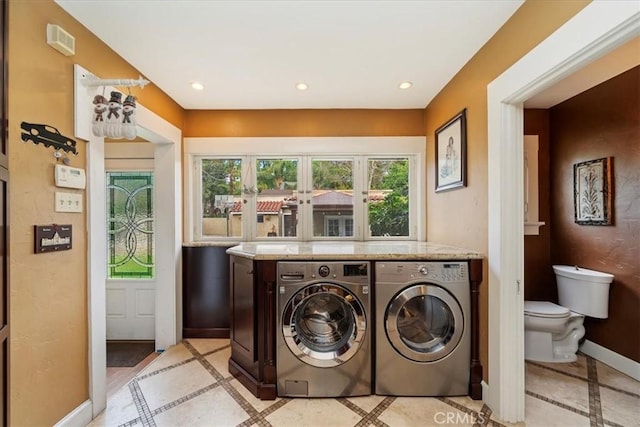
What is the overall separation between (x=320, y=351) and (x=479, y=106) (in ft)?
6.57

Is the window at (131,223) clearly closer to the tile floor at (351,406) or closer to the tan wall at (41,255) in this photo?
the tile floor at (351,406)

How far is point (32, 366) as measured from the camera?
1.38 meters

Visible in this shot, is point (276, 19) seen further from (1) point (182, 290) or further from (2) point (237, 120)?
(1) point (182, 290)

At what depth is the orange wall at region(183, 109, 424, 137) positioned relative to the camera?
3.02m

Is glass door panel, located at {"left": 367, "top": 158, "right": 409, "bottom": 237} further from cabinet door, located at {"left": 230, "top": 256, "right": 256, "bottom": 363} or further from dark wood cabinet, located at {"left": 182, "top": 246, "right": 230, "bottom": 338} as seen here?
dark wood cabinet, located at {"left": 182, "top": 246, "right": 230, "bottom": 338}

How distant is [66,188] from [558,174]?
400cm

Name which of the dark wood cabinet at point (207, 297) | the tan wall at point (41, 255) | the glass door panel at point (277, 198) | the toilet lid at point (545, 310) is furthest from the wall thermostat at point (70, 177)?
the toilet lid at point (545, 310)

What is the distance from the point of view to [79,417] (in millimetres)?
1633

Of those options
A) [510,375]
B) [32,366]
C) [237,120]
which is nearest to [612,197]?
[510,375]

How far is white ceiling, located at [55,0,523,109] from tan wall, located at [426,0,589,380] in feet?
0.31

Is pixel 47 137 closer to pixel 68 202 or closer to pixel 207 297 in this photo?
pixel 68 202

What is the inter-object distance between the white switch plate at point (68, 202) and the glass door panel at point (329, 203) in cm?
197

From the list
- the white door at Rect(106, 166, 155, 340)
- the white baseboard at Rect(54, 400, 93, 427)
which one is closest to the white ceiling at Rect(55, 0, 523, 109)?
the white door at Rect(106, 166, 155, 340)

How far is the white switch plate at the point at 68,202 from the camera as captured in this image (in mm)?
1513
